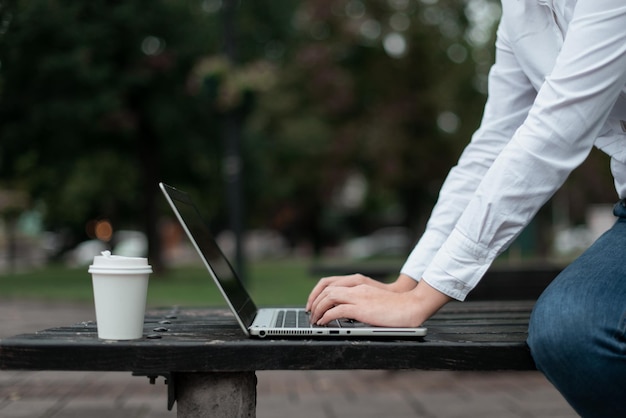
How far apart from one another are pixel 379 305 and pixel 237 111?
1262cm

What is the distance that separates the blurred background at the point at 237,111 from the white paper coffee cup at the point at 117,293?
5.96 metres

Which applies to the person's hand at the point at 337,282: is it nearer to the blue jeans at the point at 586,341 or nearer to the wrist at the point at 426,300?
the wrist at the point at 426,300

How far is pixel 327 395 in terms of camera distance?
4.90m

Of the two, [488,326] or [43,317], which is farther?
[43,317]

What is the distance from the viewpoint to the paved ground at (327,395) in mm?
4387

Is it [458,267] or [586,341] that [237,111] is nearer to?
[458,267]

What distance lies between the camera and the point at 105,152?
20.7 meters

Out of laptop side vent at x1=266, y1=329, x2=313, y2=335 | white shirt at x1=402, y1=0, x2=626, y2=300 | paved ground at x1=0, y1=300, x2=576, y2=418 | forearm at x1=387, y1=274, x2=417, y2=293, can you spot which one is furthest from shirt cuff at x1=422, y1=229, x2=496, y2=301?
paved ground at x1=0, y1=300, x2=576, y2=418

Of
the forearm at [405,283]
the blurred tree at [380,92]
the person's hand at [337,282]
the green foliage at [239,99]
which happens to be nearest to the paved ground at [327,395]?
the forearm at [405,283]

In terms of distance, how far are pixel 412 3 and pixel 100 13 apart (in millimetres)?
11734

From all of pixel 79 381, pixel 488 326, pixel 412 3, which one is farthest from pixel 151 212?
pixel 488 326

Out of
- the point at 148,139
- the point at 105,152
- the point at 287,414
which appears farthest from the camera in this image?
the point at 105,152

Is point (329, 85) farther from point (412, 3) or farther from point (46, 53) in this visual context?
point (46, 53)

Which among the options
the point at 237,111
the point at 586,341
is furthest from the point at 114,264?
the point at 237,111
